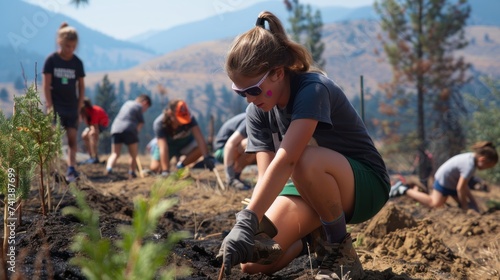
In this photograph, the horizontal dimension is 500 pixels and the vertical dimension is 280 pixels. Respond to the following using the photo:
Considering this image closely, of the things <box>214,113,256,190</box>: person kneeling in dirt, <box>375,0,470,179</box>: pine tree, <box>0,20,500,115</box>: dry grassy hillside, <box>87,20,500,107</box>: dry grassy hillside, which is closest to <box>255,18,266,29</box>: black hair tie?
<box>214,113,256,190</box>: person kneeling in dirt

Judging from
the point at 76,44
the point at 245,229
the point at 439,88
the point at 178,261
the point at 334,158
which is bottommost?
the point at 439,88

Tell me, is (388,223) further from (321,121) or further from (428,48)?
(428,48)

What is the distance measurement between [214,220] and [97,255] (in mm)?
3433

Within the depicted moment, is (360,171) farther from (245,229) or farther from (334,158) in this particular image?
(245,229)

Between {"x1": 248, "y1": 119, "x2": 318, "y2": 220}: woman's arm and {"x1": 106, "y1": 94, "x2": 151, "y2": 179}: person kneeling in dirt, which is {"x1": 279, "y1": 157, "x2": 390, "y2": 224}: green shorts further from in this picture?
{"x1": 106, "y1": 94, "x2": 151, "y2": 179}: person kneeling in dirt

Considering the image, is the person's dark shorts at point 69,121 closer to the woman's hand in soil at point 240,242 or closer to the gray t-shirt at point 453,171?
the gray t-shirt at point 453,171

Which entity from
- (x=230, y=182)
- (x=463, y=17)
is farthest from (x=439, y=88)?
(x=230, y=182)

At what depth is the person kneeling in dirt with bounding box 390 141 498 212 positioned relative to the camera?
6562mm

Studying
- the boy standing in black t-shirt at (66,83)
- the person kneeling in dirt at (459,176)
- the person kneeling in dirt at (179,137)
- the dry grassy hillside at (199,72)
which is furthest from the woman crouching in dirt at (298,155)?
the dry grassy hillside at (199,72)

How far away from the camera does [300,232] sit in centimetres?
275

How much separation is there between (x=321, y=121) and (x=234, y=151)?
→ 14.1 ft

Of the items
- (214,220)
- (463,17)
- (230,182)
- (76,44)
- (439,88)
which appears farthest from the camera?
(439,88)

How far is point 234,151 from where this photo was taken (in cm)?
663

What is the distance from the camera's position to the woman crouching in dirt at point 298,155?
7.55 ft
